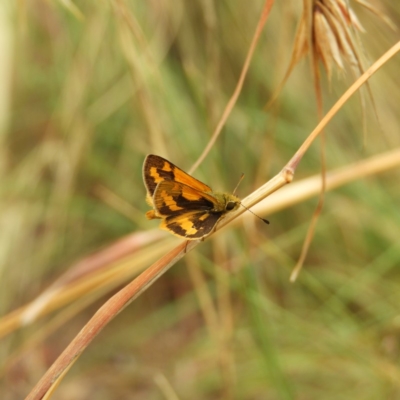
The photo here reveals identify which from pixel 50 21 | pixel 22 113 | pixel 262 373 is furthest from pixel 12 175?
pixel 262 373

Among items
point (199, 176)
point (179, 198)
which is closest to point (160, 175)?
point (179, 198)

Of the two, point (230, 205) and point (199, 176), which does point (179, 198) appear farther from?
point (199, 176)

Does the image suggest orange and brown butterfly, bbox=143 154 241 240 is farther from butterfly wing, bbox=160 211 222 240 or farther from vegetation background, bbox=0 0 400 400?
vegetation background, bbox=0 0 400 400

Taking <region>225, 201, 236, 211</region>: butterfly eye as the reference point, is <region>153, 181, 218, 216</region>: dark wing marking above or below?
above

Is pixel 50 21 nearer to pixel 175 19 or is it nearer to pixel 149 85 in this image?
pixel 175 19

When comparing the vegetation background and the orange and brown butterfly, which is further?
the vegetation background

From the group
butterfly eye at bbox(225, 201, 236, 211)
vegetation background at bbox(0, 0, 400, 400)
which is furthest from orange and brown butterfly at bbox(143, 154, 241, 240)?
vegetation background at bbox(0, 0, 400, 400)
